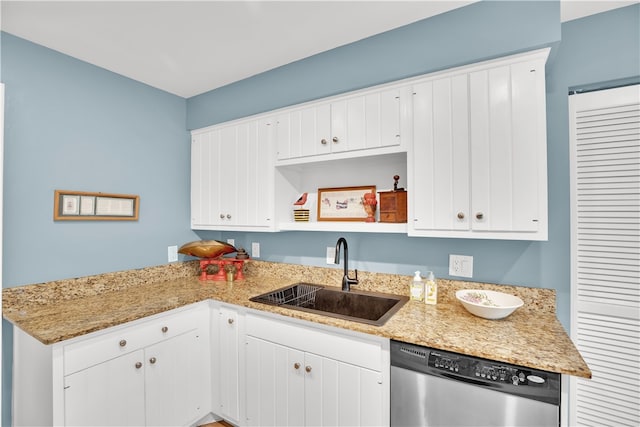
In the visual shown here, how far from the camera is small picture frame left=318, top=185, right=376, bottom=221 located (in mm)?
2111

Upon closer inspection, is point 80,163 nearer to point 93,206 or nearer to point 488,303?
point 93,206

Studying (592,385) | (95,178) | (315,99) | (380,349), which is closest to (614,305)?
(592,385)

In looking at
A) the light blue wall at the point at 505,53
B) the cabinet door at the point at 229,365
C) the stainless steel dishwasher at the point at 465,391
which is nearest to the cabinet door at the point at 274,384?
the cabinet door at the point at 229,365

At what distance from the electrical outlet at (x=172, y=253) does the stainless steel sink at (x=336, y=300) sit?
1.10 metres

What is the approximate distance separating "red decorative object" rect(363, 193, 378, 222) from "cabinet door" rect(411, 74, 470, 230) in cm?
33

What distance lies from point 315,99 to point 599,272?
1.88m

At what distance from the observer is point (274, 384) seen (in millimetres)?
1733

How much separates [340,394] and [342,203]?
3.90 ft

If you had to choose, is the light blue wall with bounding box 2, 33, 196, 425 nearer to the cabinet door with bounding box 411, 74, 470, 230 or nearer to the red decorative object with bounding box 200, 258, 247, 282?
the red decorative object with bounding box 200, 258, 247, 282

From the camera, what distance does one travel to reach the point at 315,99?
203 cm

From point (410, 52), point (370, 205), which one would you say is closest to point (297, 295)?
point (370, 205)

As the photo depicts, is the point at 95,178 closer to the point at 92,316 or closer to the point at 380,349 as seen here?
the point at 92,316

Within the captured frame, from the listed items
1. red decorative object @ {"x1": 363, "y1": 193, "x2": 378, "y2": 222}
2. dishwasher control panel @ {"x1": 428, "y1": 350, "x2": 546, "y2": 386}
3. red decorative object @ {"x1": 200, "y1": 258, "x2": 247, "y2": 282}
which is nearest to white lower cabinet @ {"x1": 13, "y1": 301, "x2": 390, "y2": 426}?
dishwasher control panel @ {"x1": 428, "y1": 350, "x2": 546, "y2": 386}

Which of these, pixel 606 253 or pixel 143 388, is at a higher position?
pixel 606 253
